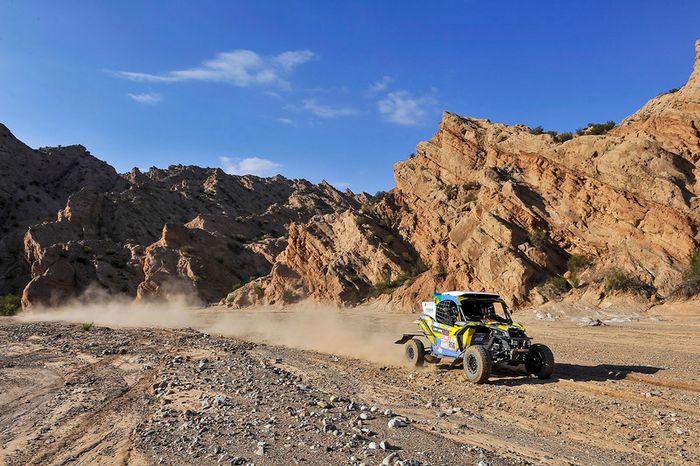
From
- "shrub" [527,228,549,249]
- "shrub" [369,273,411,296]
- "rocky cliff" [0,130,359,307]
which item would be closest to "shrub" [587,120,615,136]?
"shrub" [527,228,549,249]

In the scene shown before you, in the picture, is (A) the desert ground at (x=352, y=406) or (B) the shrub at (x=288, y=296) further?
(B) the shrub at (x=288, y=296)

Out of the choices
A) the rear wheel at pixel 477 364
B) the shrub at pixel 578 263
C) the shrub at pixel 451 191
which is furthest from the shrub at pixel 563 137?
the rear wheel at pixel 477 364

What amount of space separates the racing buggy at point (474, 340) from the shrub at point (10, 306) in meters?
45.8

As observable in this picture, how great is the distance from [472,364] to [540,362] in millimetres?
1634

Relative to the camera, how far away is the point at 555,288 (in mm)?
25125

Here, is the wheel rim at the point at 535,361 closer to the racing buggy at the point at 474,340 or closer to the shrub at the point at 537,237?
the racing buggy at the point at 474,340

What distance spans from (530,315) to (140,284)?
3787 cm

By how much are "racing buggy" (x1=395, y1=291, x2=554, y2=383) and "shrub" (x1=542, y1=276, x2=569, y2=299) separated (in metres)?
12.6

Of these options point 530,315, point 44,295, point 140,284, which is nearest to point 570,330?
point 530,315

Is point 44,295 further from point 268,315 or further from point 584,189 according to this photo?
point 584,189

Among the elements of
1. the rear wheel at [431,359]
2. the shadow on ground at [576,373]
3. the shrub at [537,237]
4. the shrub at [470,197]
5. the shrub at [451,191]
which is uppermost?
A: the shrub at [451,191]

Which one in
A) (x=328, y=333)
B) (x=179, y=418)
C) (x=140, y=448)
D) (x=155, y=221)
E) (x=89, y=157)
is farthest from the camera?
(x=89, y=157)

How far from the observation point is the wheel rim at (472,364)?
11.6m

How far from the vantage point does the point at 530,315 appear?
24.1 metres
